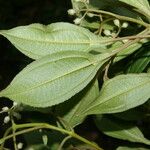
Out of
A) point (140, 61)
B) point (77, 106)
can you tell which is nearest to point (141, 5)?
point (140, 61)

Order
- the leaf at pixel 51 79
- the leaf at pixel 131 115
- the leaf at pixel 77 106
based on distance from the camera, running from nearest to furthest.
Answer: the leaf at pixel 51 79 < the leaf at pixel 77 106 < the leaf at pixel 131 115

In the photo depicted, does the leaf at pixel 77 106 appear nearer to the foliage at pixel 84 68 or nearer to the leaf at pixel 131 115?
the foliage at pixel 84 68

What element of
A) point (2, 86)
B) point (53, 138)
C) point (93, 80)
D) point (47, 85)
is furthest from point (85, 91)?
point (2, 86)

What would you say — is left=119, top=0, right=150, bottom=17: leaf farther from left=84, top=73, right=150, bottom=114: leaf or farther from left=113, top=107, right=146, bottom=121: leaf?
left=113, top=107, right=146, bottom=121: leaf

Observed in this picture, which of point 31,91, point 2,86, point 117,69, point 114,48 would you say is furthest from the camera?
point 2,86

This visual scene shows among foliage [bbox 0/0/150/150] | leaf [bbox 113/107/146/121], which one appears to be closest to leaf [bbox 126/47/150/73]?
foliage [bbox 0/0/150/150]

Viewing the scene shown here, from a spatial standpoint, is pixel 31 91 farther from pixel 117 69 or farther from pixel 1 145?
pixel 117 69

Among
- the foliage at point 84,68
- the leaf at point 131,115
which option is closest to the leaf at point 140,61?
the foliage at point 84,68

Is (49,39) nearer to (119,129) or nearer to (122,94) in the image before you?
(122,94)
